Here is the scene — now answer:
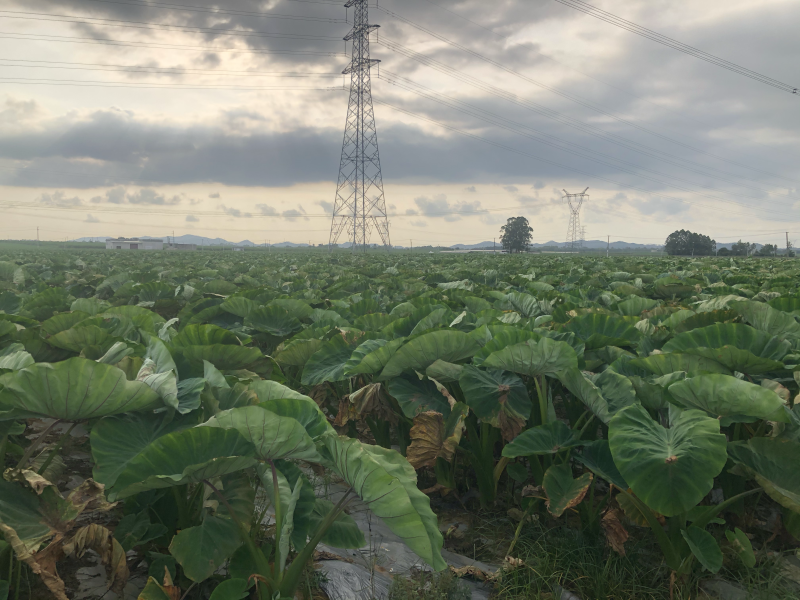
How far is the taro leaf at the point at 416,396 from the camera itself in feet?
7.09

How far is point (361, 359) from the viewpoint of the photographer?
7.40ft

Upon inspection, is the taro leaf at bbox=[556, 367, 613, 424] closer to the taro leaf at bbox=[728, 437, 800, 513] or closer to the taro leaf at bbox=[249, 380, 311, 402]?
the taro leaf at bbox=[728, 437, 800, 513]

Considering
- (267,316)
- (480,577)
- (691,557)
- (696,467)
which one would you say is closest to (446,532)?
(480,577)

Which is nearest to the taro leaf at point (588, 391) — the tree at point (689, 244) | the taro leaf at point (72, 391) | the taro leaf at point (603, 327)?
the taro leaf at point (603, 327)

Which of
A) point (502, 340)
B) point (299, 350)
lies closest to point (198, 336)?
point (299, 350)

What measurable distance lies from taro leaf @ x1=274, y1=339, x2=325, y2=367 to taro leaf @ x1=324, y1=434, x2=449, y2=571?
1425 mm

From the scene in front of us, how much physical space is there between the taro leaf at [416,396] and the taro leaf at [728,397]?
90 centimetres

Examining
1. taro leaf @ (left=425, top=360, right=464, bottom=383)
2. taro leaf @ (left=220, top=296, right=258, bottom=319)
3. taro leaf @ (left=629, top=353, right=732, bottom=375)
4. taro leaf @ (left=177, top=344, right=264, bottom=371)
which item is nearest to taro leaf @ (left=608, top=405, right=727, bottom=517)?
taro leaf @ (left=629, top=353, right=732, bottom=375)

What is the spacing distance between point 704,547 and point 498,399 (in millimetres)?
822

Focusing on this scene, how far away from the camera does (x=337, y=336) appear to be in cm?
259

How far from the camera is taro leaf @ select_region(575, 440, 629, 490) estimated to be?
181 cm

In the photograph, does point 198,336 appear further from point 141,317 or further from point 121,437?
point 121,437

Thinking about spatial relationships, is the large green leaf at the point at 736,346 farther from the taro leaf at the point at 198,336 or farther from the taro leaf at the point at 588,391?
the taro leaf at the point at 198,336

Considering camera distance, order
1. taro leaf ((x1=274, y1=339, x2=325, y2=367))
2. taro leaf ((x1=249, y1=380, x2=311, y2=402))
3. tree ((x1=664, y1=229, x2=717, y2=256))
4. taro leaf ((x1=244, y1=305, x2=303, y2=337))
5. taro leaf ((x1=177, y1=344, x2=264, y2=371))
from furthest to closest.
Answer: tree ((x1=664, y1=229, x2=717, y2=256)), taro leaf ((x1=244, y1=305, x2=303, y2=337)), taro leaf ((x1=274, y1=339, x2=325, y2=367)), taro leaf ((x1=177, y1=344, x2=264, y2=371)), taro leaf ((x1=249, y1=380, x2=311, y2=402))
